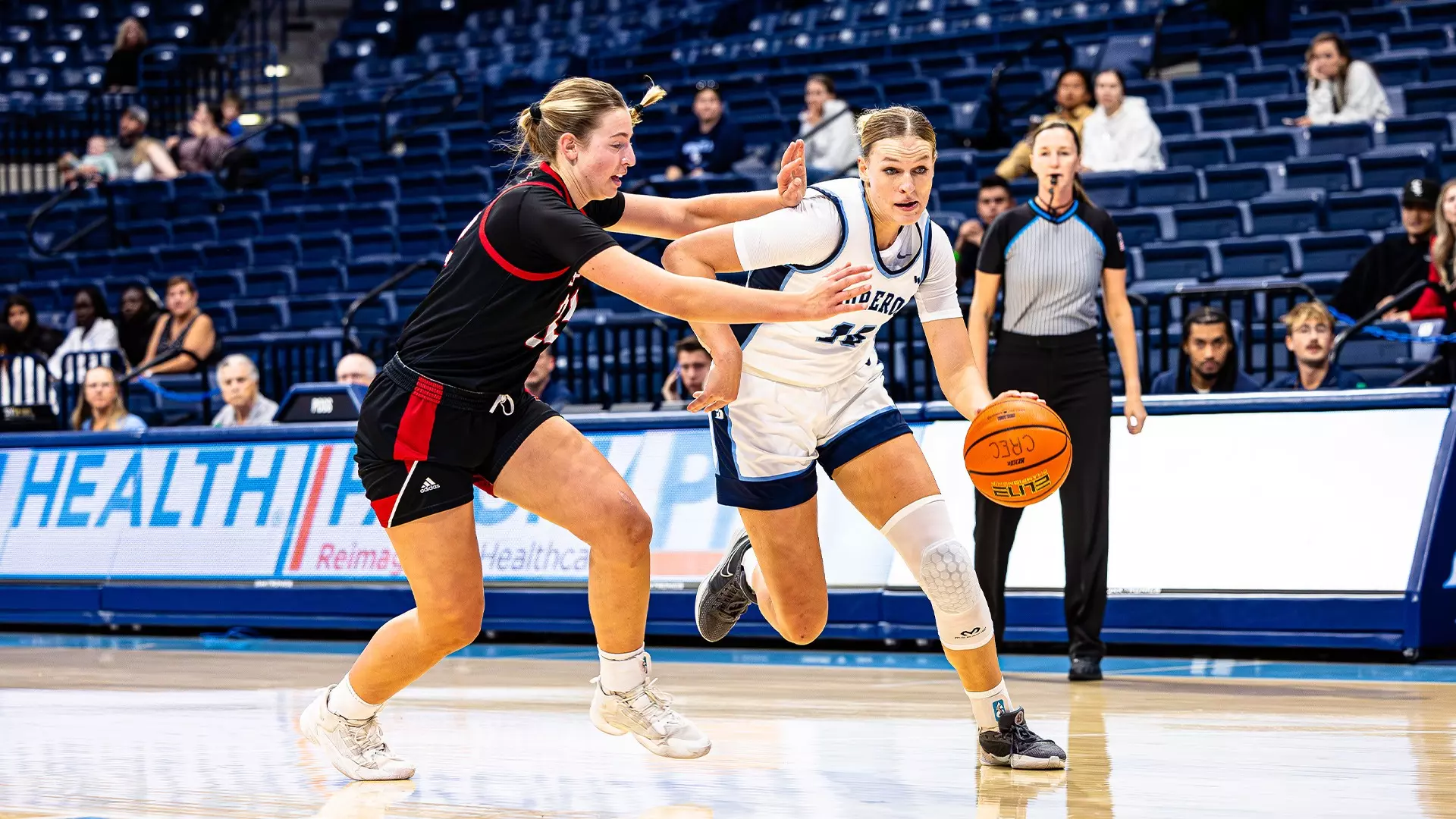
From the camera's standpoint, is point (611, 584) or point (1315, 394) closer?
point (611, 584)

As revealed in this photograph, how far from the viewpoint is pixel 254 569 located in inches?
377

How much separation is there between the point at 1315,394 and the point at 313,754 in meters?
4.59

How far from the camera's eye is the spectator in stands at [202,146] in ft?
64.9

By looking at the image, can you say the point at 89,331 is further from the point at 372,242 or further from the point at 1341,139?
the point at 1341,139

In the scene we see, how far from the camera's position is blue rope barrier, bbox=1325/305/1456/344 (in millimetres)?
8531

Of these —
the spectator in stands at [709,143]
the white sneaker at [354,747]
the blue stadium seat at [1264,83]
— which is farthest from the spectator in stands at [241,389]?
the blue stadium seat at [1264,83]

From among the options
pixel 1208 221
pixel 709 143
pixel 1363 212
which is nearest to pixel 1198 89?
pixel 1208 221

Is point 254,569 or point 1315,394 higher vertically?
point 1315,394

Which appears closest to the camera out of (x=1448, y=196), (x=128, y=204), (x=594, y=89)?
(x=594, y=89)

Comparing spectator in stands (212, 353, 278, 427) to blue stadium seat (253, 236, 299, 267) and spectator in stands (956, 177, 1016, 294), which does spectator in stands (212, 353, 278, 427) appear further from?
blue stadium seat (253, 236, 299, 267)

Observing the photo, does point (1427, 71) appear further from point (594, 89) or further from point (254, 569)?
point (594, 89)

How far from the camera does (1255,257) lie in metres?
11.4

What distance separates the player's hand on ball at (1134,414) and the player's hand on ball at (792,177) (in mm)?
2656

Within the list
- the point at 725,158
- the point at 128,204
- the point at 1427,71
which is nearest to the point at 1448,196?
the point at 1427,71
